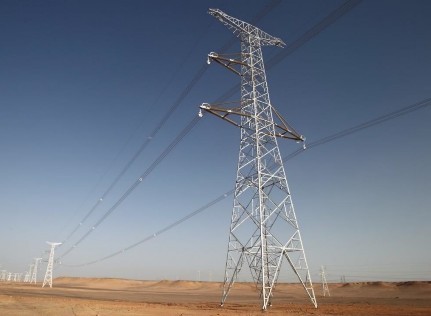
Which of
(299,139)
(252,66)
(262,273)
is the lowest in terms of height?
(262,273)

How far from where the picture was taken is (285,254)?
65.8ft

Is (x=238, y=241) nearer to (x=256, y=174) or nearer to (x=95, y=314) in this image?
(x=256, y=174)

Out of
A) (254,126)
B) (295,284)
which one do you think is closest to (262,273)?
(254,126)

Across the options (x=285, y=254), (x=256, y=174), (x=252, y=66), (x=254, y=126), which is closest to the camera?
(x=285, y=254)

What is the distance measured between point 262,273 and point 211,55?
52.3 feet

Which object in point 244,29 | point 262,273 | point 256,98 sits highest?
point 244,29

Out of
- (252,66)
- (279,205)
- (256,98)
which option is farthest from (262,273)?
(252,66)

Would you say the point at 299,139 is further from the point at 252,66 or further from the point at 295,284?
the point at 295,284

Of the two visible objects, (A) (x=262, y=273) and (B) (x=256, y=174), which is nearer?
(A) (x=262, y=273)

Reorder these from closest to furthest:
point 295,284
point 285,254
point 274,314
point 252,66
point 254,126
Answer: point 274,314, point 285,254, point 254,126, point 252,66, point 295,284

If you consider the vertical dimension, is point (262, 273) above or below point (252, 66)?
below

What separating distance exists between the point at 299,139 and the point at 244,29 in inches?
402

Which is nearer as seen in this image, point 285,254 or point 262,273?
point 262,273

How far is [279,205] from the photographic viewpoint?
20609 millimetres
